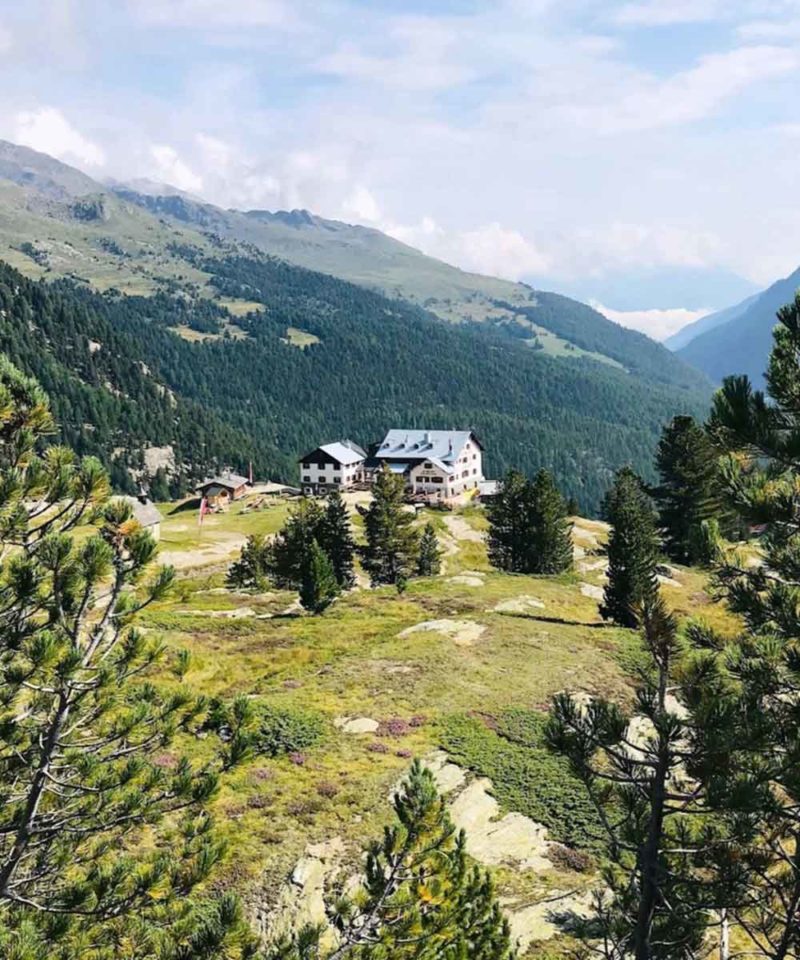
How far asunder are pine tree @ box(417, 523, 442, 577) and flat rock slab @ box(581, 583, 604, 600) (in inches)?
578

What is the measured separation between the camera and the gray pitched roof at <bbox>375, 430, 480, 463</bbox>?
440 feet

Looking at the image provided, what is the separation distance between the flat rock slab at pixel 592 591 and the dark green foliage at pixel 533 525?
5.42m

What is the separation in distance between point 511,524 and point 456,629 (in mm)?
28839

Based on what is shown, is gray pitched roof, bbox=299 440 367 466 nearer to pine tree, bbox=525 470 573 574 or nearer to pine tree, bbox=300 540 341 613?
pine tree, bbox=525 470 573 574

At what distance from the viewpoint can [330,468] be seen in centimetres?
13775

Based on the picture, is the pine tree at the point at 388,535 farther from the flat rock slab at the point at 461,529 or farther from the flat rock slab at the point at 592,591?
the flat rock slab at the point at 461,529

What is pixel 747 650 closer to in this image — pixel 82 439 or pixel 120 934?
pixel 120 934

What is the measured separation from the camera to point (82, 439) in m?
182

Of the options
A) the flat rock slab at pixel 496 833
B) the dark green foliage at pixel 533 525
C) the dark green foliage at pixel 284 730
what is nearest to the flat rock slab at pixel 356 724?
the dark green foliage at pixel 284 730

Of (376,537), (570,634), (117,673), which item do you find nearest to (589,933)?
(117,673)

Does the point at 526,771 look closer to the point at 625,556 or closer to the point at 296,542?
the point at 625,556

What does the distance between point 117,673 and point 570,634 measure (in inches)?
1237

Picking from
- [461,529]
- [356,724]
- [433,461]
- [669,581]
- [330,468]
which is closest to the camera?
[356,724]

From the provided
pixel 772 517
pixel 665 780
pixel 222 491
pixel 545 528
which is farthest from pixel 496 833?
pixel 222 491
